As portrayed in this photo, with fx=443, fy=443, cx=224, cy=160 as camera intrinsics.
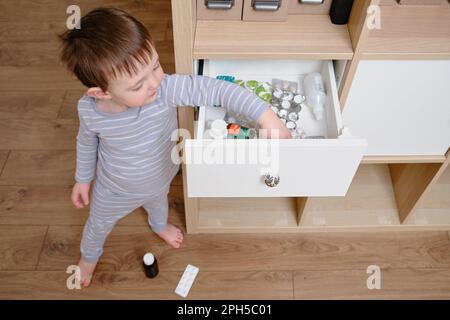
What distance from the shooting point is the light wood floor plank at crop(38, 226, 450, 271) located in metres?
1.41

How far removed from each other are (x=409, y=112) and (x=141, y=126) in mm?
664

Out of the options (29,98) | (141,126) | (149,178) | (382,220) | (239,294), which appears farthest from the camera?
(29,98)

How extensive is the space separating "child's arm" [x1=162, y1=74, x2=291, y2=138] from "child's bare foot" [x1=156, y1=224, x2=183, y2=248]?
594mm

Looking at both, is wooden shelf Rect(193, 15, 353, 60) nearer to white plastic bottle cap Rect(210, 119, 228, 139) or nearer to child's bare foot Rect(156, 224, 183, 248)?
→ white plastic bottle cap Rect(210, 119, 228, 139)

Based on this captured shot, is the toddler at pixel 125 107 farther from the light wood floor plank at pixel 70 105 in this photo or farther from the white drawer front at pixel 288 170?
the light wood floor plank at pixel 70 105

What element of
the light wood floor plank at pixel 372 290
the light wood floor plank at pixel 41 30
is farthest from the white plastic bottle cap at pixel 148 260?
the light wood floor plank at pixel 41 30

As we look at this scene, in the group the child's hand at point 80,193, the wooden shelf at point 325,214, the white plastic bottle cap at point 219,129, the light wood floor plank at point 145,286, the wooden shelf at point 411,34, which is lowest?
the light wood floor plank at point 145,286

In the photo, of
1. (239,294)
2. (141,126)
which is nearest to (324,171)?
(141,126)

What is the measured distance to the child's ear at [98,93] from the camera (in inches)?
33.4

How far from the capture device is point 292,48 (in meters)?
0.98

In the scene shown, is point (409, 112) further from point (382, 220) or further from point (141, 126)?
point (141, 126)

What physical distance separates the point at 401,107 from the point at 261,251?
63 centimetres

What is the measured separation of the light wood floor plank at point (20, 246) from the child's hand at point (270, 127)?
3.00 ft

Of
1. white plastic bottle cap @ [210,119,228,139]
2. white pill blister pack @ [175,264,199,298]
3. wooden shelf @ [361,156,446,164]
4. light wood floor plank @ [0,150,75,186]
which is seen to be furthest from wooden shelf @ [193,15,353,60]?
light wood floor plank @ [0,150,75,186]
